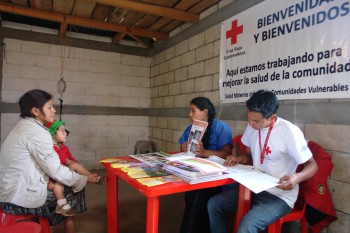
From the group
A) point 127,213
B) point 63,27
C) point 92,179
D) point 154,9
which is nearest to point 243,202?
point 92,179

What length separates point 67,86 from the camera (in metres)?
4.48

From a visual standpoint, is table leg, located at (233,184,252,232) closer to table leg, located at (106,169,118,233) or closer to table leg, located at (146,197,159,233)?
table leg, located at (146,197,159,233)

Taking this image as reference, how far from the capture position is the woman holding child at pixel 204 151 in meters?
1.90

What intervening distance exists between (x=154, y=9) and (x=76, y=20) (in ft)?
4.22

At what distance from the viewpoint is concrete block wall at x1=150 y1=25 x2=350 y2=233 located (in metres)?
1.81

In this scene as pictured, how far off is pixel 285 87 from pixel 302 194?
0.91 metres

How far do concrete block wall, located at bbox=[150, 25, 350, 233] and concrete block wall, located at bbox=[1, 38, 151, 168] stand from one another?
37 cm

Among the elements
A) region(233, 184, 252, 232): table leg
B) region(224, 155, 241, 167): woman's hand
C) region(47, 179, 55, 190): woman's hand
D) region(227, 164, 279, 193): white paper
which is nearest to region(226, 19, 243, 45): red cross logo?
region(224, 155, 241, 167): woman's hand

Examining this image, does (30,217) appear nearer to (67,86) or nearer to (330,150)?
(330,150)

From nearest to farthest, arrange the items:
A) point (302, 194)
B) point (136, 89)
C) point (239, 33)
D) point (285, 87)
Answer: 1. point (302, 194)
2. point (285, 87)
3. point (239, 33)
4. point (136, 89)

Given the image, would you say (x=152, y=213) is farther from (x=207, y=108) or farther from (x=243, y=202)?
(x=207, y=108)

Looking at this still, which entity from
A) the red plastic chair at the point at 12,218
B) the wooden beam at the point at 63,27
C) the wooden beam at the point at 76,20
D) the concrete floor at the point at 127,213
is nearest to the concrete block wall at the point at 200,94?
the wooden beam at the point at 76,20

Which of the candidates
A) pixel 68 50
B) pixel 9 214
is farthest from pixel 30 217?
pixel 68 50

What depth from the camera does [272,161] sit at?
1595mm
